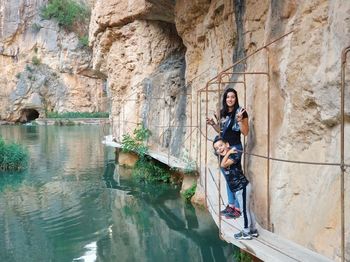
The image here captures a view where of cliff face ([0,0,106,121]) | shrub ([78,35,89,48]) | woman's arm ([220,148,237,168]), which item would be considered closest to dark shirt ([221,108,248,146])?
woman's arm ([220,148,237,168])

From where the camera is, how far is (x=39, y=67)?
1989 inches

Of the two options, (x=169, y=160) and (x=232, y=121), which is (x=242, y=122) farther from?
(x=169, y=160)

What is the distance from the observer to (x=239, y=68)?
8.62 meters

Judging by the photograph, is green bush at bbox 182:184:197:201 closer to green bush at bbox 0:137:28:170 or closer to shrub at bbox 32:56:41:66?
green bush at bbox 0:137:28:170

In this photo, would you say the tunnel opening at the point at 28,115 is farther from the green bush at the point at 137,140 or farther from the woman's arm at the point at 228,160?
the woman's arm at the point at 228,160

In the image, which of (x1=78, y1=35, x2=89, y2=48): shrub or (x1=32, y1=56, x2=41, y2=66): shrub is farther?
(x1=78, y1=35, x2=89, y2=48): shrub

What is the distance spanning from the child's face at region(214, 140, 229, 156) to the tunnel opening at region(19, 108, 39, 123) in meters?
49.4

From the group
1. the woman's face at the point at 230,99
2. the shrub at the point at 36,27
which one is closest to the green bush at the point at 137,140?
the woman's face at the point at 230,99

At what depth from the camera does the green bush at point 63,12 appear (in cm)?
5066

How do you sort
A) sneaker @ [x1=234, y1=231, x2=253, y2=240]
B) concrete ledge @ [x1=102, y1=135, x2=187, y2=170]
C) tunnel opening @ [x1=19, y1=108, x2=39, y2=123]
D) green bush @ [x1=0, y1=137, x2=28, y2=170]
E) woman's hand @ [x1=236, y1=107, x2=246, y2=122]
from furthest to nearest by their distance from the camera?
tunnel opening @ [x1=19, y1=108, x2=39, y2=123] < green bush @ [x1=0, y1=137, x2=28, y2=170] < concrete ledge @ [x1=102, y1=135, x2=187, y2=170] < woman's hand @ [x1=236, y1=107, x2=246, y2=122] < sneaker @ [x1=234, y1=231, x2=253, y2=240]

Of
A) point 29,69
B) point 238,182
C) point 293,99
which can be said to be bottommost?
point 238,182

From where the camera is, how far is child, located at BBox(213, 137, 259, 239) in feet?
16.1

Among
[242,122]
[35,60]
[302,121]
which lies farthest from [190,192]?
[35,60]

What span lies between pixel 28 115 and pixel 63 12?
46.7 ft
